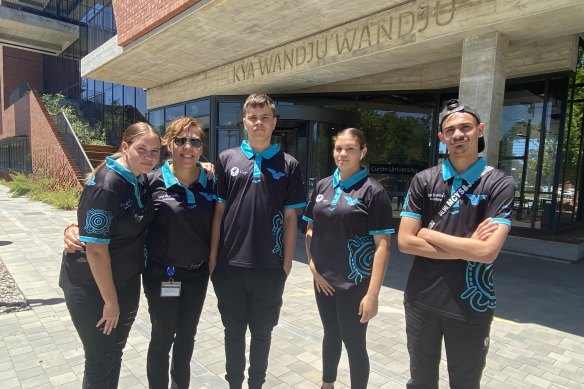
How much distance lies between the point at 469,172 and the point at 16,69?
1500 inches

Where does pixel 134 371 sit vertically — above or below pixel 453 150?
below

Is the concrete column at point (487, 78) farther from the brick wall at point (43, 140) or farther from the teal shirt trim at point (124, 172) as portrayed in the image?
the brick wall at point (43, 140)

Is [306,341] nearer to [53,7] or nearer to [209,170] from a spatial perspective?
[209,170]

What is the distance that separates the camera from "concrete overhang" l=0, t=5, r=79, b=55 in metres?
22.8

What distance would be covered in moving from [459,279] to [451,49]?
5.22m

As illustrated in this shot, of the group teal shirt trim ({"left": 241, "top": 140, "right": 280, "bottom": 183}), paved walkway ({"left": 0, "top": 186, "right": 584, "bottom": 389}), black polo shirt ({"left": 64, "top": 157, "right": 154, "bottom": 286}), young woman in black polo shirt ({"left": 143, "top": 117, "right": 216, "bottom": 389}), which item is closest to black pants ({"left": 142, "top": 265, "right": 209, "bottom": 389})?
young woman in black polo shirt ({"left": 143, "top": 117, "right": 216, "bottom": 389})

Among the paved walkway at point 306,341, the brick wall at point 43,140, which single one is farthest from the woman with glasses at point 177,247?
the brick wall at point 43,140

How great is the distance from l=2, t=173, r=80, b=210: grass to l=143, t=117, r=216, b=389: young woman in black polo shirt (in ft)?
40.5

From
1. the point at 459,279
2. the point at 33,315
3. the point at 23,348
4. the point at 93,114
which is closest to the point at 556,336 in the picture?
the point at 459,279

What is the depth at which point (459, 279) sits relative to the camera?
6.98 feet

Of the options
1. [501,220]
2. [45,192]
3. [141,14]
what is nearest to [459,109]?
[501,220]

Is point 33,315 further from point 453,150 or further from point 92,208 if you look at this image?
point 453,150

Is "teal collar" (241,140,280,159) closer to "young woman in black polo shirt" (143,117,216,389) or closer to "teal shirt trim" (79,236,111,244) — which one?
"young woman in black polo shirt" (143,117,216,389)

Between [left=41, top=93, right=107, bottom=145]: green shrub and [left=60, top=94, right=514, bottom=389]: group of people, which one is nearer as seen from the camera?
[left=60, top=94, right=514, bottom=389]: group of people
